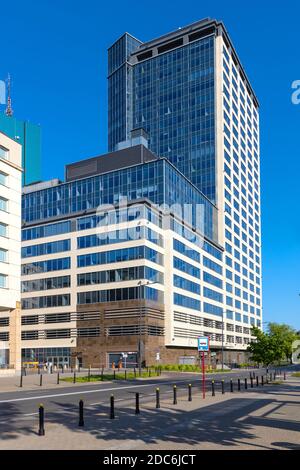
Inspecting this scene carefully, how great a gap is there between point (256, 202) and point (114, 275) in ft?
287

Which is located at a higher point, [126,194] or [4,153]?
[126,194]

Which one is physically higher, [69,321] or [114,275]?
[114,275]

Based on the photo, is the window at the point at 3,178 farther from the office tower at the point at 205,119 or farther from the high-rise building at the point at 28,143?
the high-rise building at the point at 28,143

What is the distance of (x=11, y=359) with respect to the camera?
186ft

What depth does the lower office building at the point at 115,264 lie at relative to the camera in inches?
3228

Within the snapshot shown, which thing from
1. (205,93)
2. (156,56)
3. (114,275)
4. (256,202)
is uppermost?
(156,56)

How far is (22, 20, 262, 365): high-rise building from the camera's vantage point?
274 ft

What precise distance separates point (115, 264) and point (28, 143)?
120627 mm

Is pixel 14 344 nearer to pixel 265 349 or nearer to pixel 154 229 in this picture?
pixel 265 349

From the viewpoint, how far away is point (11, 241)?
2277 inches

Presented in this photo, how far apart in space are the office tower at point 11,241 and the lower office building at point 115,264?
22.9 meters

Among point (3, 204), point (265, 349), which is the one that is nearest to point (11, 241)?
point (3, 204)

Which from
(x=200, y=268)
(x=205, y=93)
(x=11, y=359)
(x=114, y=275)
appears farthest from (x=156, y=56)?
(x=11, y=359)
